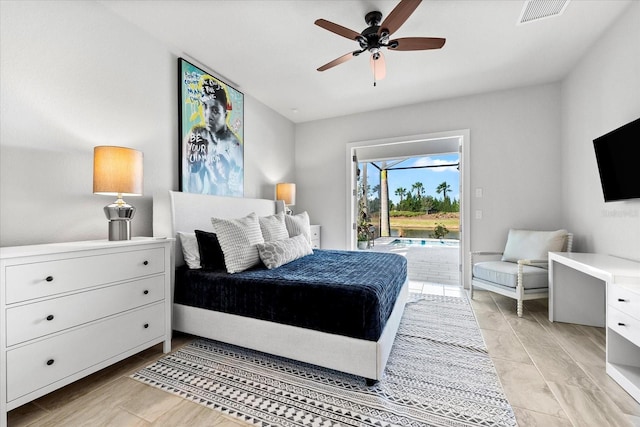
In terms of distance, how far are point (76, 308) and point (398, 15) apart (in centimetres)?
273

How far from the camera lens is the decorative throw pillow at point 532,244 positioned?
9.78 ft

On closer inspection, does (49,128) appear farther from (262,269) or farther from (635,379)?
(635,379)

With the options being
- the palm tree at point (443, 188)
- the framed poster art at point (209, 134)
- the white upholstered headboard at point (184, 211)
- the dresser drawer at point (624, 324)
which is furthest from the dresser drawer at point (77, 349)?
the palm tree at point (443, 188)

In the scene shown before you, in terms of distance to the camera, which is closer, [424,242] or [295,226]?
[295,226]

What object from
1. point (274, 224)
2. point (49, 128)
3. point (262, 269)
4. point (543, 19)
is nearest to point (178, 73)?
point (49, 128)

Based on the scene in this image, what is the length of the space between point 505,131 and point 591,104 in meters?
0.95

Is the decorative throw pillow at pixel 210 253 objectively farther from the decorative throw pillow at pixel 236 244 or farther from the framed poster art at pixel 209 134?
the framed poster art at pixel 209 134

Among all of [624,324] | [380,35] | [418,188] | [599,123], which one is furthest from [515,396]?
[418,188]

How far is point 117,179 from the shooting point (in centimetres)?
188

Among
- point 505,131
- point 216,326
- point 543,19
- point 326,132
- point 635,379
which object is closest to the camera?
point 635,379

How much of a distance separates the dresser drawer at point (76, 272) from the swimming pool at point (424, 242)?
23.0 ft

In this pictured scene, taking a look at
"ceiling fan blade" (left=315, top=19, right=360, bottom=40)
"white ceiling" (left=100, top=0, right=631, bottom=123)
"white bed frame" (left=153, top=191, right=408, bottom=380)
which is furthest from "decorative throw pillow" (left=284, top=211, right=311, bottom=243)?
"ceiling fan blade" (left=315, top=19, right=360, bottom=40)

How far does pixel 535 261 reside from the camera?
109 inches

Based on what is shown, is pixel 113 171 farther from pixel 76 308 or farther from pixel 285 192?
pixel 285 192
